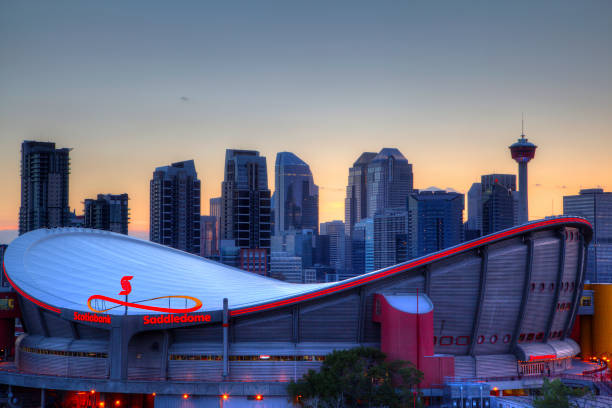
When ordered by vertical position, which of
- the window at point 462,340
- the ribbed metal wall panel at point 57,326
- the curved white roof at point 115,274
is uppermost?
the curved white roof at point 115,274

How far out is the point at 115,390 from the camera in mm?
68250

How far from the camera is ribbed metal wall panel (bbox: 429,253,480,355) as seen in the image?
2766 inches

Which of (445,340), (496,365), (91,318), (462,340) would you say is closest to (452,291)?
(445,340)

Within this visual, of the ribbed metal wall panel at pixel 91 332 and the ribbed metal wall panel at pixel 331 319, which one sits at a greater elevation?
the ribbed metal wall panel at pixel 331 319

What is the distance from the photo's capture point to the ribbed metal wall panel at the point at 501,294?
70.9 meters

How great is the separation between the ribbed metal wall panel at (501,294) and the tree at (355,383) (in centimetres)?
1121

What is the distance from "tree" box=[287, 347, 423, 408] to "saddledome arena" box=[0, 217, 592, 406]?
2930 millimetres

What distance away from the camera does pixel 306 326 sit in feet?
232

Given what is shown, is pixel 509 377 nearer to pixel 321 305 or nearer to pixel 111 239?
pixel 321 305

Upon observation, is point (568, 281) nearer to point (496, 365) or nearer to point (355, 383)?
point (496, 365)

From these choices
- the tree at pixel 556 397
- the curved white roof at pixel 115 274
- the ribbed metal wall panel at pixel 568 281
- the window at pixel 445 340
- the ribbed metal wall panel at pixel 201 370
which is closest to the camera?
the tree at pixel 556 397

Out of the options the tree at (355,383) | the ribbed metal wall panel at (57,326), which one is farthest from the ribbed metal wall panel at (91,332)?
the tree at (355,383)

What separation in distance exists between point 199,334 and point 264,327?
6477 mm

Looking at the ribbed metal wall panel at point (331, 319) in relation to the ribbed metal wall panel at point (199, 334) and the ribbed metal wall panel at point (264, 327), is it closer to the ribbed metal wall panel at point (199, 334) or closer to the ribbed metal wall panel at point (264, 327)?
the ribbed metal wall panel at point (264, 327)
